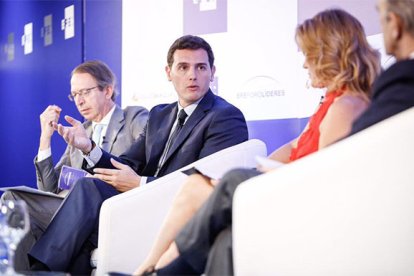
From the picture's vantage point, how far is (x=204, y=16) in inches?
217

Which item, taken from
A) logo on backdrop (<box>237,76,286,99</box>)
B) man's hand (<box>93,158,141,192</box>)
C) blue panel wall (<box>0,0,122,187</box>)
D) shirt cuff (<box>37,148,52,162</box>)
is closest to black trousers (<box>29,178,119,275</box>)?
man's hand (<box>93,158,141,192</box>)

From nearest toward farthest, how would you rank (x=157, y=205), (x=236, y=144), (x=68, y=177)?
(x=157, y=205)
(x=236, y=144)
(x=68, y=177)

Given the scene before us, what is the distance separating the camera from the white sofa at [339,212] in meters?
2.24

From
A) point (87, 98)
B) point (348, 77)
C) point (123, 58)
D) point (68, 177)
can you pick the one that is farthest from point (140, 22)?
point (348, 77)

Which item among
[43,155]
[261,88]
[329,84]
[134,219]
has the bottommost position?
[134,219]

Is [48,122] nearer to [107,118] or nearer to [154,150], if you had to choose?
[107,118]

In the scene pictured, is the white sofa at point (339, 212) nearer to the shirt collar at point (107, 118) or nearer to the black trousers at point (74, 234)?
the black trousers at point (74, 234)

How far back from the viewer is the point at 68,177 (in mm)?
4273

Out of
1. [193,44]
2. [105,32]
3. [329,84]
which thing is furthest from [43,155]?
[329,84]

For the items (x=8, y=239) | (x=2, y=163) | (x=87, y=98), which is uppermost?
(x=87, y=98)

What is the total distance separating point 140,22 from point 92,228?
2673 millimetres

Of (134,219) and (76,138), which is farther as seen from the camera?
(76,138)

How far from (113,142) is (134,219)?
1370mm

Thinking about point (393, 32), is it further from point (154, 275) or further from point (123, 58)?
point (123, 58)
